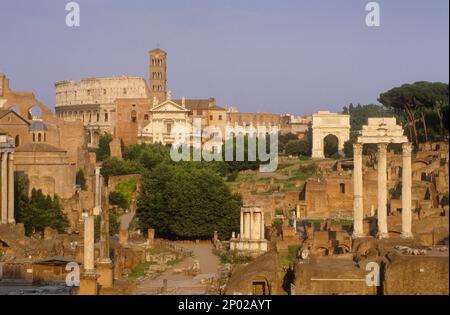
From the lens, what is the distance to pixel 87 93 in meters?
120

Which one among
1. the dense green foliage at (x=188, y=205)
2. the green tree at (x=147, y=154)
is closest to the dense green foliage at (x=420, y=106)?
the green tree at (x=147, y=154)

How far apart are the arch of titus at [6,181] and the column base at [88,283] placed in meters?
17.9

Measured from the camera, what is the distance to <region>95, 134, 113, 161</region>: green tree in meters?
76.3

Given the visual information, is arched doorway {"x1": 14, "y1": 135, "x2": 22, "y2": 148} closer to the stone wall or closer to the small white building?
the small white building

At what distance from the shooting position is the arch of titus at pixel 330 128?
87625 millimetres

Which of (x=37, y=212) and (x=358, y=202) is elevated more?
(x=358, y=202)

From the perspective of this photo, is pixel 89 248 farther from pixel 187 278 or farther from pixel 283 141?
pixel 283 141

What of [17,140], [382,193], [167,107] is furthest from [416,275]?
[167,107]

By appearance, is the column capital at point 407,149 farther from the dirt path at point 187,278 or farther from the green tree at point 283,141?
the green tree at point 283,141

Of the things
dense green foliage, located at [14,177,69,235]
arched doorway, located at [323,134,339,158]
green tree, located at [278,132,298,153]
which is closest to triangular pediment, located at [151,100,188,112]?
green tree, located at [278,132,298,153]

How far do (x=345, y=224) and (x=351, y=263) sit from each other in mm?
20115

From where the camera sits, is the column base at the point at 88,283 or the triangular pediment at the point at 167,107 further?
the triangular pediment at the point at 167,107

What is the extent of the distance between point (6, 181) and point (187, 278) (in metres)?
13.6

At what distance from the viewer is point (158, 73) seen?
10569 centimetres
